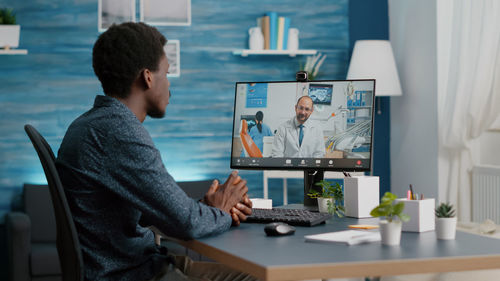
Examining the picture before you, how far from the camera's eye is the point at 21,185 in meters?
4.49

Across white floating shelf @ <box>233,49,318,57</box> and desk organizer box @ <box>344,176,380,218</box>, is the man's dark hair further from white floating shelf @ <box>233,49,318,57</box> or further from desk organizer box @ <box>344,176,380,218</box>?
white floating shelf @ <box>233,49,318,57</box>

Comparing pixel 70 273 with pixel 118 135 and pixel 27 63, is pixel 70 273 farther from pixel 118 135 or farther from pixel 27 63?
pixel 27 63

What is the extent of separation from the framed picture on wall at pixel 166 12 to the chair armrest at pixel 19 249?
181 centimetres

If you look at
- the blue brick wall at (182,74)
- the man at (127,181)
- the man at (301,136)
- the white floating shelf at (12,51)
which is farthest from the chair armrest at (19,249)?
the man at (127,181)

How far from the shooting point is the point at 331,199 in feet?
7.29

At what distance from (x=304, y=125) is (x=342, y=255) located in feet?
3.17

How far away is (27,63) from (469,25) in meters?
3.08

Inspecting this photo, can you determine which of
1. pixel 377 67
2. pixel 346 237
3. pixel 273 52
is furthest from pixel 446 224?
pixel 273 52

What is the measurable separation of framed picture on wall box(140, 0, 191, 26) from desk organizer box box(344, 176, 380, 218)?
9.72 ft

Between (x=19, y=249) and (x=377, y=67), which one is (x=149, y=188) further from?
(x=377, y=67)

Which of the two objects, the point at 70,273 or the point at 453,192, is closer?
the point at 70,273

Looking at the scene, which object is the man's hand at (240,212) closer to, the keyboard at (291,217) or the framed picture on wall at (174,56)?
the keyboard at (291,217)

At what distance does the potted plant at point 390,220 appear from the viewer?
1.58 meters

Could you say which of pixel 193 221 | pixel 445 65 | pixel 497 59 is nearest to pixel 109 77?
pixel 193 221
